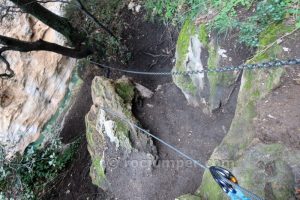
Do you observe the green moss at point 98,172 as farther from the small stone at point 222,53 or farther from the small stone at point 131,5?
the small stone at point 131,5

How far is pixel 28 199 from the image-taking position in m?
6.04

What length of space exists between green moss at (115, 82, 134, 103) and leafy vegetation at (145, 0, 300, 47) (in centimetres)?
161

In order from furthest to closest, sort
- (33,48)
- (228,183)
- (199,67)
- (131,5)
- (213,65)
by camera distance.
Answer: (131,5) < (33,48) < (199,67) < (213,65) < (228,183)

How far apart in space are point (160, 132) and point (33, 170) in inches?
123

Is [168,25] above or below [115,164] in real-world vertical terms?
above

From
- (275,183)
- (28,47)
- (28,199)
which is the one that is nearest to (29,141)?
(28,199)

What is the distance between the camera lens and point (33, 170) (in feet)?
21.6

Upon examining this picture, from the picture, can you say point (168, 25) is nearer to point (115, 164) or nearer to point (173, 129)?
point (173, 129)

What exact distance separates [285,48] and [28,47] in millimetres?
4138

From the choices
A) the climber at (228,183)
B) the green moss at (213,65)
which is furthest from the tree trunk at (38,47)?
the climber at (228,183)

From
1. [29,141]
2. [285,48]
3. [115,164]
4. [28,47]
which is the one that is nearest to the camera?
[285,48]

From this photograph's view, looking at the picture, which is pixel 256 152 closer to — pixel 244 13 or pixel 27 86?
pixel 244 13

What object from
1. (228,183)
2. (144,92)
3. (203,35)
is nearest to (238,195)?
(228,183)

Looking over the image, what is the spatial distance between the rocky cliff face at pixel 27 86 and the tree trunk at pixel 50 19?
1.18 m
